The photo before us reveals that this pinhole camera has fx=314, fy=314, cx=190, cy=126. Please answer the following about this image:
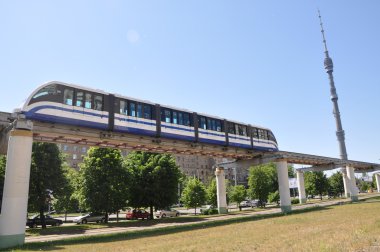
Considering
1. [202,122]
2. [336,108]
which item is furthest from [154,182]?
[336,108]

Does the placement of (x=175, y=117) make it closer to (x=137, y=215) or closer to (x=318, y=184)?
(x=137, y=215)

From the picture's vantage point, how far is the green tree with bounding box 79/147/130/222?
3422 centimetres

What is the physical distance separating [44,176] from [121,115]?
51.4 ft

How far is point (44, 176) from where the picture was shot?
33031 mm

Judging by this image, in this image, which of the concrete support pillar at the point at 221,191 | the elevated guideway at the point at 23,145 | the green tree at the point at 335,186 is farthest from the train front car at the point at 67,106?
the green tree at the point at 335,186

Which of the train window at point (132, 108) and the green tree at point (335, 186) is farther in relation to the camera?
the green tree at point (335, 186)

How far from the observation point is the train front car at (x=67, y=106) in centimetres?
1881

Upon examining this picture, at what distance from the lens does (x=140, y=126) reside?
23984 millimetres

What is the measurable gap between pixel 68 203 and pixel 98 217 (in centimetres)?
1029

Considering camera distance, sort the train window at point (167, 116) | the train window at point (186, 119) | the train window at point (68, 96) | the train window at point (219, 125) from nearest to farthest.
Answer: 1. the train window at point (68, 96)
2. the train window at point (167, 116)
3. the train window at point (186, 119)
4. the train window at point (219, 125)

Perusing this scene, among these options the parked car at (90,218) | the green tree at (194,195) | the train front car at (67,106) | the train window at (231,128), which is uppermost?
the train window at (231,128)

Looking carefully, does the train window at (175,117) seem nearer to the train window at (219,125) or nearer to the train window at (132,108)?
the train window at (132,108)

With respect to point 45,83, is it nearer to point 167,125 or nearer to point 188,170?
point 167,125

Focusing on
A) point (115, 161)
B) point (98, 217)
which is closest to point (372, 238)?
point (115, 161)
